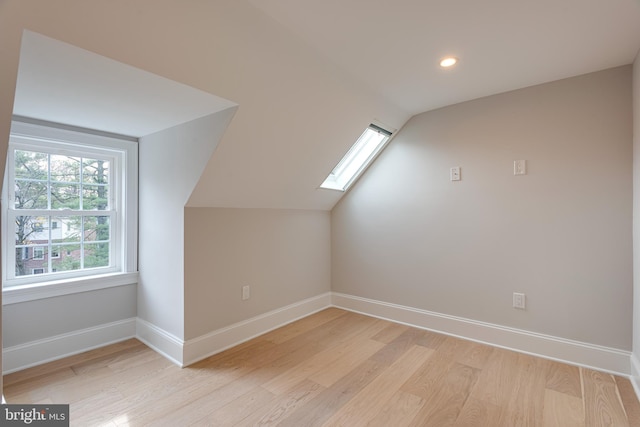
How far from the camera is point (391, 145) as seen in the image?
315cm

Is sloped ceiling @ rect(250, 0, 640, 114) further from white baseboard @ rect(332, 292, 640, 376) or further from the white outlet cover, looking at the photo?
white baseboard @ rect(332, 292, 640, 376)

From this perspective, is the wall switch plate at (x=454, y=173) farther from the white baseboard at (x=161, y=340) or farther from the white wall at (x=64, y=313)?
the white wall at (x=64, y=313)

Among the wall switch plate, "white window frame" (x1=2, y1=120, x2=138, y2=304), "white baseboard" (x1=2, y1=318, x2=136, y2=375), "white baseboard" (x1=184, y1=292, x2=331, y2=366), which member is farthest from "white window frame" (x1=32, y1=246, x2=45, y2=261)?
the wall switch plate

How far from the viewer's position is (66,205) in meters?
2.46

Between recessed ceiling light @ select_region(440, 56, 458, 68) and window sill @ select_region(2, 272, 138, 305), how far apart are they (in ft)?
10.0

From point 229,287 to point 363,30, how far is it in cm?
213

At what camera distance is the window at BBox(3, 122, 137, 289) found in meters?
2.21

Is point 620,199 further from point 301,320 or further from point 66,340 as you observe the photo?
point 66,340

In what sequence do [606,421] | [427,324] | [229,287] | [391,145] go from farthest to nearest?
[391,145], [427,324], [229,287], [606,421]

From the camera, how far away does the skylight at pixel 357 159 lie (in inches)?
123

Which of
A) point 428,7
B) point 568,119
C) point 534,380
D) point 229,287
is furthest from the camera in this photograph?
point 229,287

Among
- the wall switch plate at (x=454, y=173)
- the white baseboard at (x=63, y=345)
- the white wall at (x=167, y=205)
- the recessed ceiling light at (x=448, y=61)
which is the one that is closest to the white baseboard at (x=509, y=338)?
the wall switch plate at (x=454, y=173)

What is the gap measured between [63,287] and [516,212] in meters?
3.65

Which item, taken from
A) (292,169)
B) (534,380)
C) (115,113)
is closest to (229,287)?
(292,169)
